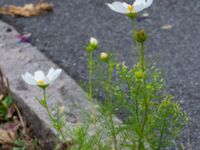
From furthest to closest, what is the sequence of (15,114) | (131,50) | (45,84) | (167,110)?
(131,50) < (15,114) < (167,110) < (45,84)

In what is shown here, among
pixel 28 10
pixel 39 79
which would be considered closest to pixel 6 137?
pixel 39 79

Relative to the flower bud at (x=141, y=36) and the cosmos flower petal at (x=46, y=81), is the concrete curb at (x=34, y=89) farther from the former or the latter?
the flower bud at (x=141, y=36)

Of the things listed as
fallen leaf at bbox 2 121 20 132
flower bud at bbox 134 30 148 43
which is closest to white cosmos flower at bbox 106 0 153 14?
flower bud at bbox 134 30 148 43

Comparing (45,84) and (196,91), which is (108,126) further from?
(196,91)

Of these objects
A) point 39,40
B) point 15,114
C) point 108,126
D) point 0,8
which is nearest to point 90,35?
point 39,40

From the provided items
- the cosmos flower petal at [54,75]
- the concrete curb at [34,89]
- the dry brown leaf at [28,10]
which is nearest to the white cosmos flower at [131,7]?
the cosmos flower petal at [54,75]

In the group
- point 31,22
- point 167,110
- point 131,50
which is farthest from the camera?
point 31,22
